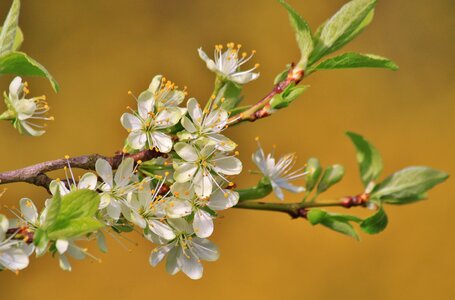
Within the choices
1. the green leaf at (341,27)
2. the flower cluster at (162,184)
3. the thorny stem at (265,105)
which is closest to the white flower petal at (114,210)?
the flower cluster at (162,184)

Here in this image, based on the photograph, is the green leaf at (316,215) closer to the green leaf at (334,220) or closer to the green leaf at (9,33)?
the green leaf at (334,220)

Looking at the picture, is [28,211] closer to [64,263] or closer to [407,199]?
[64,263]

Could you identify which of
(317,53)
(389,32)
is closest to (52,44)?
(389,32)

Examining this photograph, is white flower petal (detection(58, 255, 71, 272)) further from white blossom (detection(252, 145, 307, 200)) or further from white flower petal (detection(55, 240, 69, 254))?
white blossom (detection(252, 145, 307, 200))

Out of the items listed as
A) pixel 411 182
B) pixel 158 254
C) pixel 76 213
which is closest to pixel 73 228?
pixel 76 213

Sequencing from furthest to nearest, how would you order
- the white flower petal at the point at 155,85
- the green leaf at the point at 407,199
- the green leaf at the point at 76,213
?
the green leaf at the point at 407,199
the white flower petal at the point at 155,85
the green leaf at the point at 76,213

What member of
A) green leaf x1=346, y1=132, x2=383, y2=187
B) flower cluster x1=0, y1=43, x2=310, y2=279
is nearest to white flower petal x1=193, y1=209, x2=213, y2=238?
flower cluster x1=0, y1=43, x2=310, y2=279
